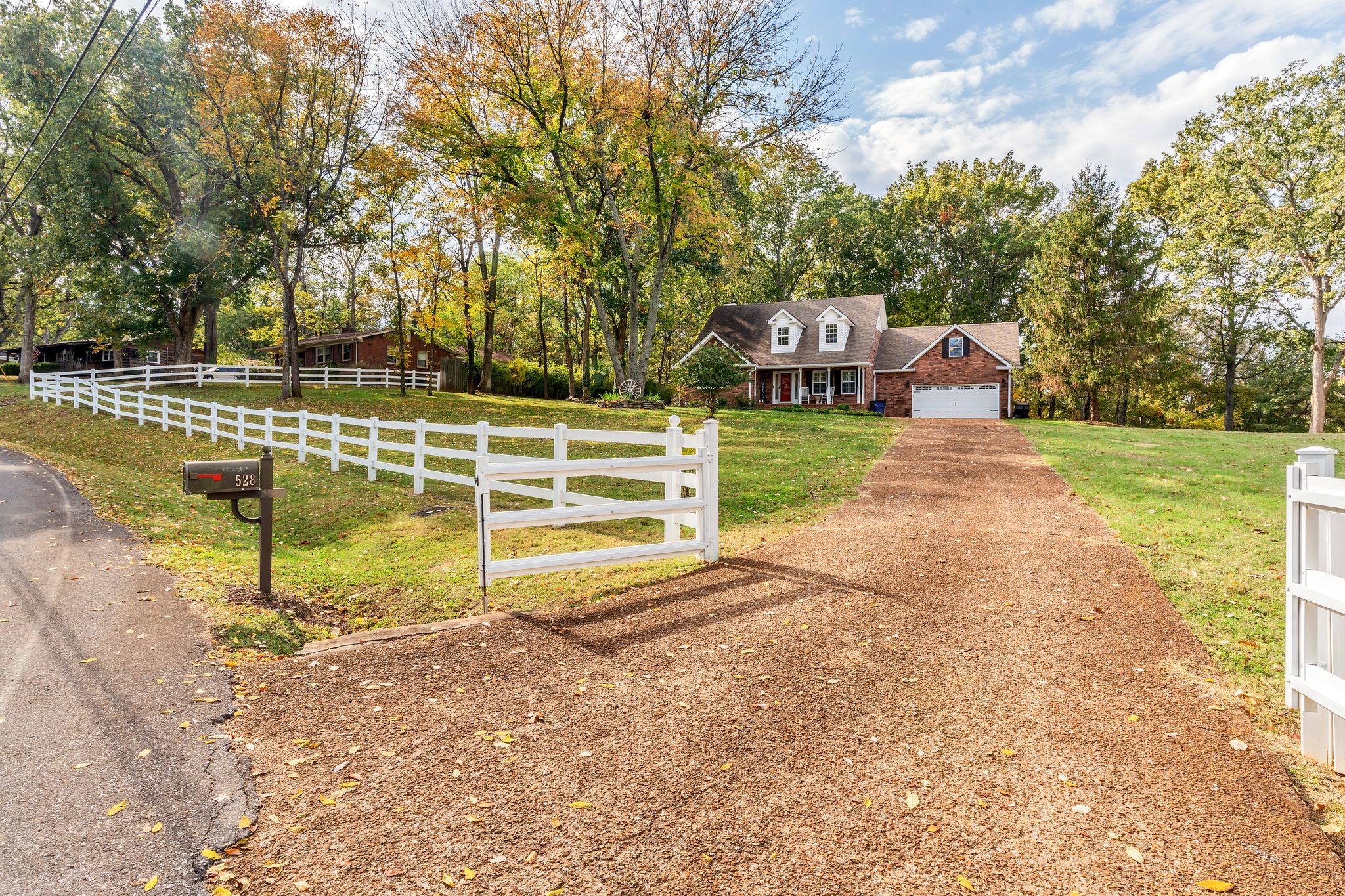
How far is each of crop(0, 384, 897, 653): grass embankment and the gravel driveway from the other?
4.79 ft

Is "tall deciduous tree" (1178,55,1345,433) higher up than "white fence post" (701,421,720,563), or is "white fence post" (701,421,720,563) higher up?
"tall deciduous tree" (1178,55,1345,433)

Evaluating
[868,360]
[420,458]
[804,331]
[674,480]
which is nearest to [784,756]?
[674,480]

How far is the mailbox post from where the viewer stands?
587cm

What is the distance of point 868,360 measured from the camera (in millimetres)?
34438

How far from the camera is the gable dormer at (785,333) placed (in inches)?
1427

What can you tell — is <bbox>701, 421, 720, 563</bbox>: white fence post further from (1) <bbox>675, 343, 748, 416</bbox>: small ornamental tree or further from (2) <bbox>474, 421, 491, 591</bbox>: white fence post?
(1) <bbox>675, 343, 748, 416</bbox>: small ornamental tree

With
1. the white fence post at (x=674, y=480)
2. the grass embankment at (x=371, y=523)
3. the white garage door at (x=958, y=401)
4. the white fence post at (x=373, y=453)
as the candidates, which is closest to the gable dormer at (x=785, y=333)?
the white garage door at (x=958, y=401)

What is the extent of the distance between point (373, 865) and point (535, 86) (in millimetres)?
28180

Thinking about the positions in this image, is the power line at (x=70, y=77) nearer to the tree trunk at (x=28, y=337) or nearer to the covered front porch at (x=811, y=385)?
the tree trunk at (x=28, y=337)

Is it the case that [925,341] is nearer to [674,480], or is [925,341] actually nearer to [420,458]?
[420,458]

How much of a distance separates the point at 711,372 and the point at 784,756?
83.0 ft

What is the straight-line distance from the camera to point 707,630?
512 centimetres

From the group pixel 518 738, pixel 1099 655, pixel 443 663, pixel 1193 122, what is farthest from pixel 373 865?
pixel 1193 122

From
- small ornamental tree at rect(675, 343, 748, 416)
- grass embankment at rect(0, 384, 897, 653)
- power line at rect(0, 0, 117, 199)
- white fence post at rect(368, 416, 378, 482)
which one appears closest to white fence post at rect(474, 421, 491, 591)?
grass embankment at rect(0, 384, 897, 653)
